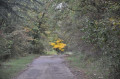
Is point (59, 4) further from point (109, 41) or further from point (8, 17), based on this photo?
point (109, 41)

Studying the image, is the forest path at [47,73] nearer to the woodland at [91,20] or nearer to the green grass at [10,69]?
the green grass at [10,69]

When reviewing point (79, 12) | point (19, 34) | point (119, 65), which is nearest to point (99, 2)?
point (79, 12)

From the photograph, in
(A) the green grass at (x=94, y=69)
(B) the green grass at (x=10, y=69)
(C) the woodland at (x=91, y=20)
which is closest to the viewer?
(C) the woodland at (x=91, y=20)

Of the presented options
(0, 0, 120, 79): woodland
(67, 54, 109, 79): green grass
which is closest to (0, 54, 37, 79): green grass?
(0, 0, 120, 79): woodland

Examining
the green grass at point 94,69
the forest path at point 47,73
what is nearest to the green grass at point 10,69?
the forest path at point 47,73

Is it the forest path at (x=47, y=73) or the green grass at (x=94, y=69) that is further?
the forest path at (x=47, y=73)

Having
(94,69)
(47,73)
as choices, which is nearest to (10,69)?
(47,73)

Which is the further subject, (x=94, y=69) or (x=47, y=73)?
(x=94, y=69)

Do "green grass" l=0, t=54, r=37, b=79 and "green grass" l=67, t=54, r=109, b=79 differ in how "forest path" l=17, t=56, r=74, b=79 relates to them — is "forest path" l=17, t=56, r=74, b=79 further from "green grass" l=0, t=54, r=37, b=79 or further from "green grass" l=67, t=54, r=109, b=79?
"green grass" l=67, t=54, r=109, b=79

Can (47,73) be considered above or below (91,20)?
below

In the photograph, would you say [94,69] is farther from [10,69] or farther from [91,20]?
[10,69]

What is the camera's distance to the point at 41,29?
→ 42531mm

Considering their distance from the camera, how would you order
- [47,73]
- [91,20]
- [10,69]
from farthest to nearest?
[10,69], [47,73], [91,20]

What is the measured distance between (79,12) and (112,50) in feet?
25.0
